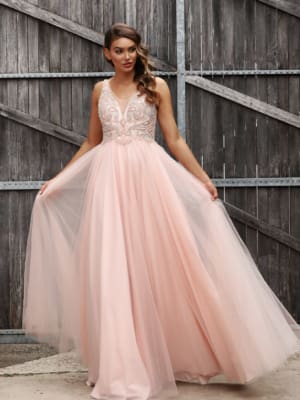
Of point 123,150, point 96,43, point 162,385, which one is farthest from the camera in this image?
point 96,43

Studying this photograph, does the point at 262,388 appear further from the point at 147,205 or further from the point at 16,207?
the point at 16,207

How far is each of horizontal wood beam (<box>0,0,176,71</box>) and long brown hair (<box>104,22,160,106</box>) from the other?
1874 millimetres

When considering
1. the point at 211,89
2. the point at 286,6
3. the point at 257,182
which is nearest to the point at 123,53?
the point at 211,89

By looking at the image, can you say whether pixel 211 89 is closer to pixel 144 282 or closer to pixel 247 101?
pixel 247 101

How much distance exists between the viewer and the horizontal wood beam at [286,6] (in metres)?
5.68

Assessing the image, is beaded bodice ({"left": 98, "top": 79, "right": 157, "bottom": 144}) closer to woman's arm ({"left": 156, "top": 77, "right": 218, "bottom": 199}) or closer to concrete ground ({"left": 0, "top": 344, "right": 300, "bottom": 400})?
woman's arm ({"left": 156, "top": 77, "right": 218, "bottom": 199})

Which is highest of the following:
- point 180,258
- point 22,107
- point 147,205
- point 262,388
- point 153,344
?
point 22,107

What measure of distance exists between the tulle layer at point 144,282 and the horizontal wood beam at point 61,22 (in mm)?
1990

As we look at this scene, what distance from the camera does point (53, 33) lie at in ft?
18.8

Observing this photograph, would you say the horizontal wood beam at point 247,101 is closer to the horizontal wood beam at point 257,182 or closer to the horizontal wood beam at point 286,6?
the horizontal wood beam at point 257,182

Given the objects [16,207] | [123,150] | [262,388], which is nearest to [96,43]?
[16,207]

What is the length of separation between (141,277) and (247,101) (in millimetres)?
2465

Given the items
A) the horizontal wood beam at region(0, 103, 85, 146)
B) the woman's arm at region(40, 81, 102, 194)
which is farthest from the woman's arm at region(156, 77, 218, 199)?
the horizontal wood beam at region(0, 103, 85, 146)

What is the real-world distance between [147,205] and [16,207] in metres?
2.34
